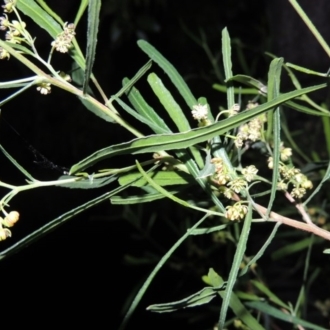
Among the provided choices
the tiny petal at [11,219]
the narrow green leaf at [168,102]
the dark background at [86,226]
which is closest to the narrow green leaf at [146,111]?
the narrow green leaf at [168,102]

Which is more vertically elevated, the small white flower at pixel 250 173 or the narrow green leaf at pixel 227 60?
the narrow green leaf at pixel 227 60

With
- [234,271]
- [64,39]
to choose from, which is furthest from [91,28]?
[234,271]

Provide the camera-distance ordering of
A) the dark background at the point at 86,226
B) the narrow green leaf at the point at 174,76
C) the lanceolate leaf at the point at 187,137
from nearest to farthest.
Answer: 1. the lanceolate leaf at the point at 187,137
2. the narrow green leaf at the point at 174,76
3. the dark background at the point at 86,226

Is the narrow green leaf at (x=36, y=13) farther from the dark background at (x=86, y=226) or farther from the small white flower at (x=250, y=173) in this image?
the dark background at (x=86, y=226)

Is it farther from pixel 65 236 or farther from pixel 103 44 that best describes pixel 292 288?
pixel 103 44

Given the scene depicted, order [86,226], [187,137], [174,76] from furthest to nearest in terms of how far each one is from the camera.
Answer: [86,226] < [174,76] < [187,137]

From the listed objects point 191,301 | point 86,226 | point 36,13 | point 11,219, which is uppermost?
point 36,13

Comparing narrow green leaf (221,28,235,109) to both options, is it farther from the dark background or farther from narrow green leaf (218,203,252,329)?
the dark background

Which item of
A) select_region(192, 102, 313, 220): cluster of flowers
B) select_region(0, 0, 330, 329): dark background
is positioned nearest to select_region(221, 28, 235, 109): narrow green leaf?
select_region(192, 102, 313, 220): cluster of flowers

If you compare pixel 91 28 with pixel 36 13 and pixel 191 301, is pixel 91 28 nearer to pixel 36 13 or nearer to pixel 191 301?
pixel 36 13

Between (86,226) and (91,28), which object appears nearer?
(91,28)

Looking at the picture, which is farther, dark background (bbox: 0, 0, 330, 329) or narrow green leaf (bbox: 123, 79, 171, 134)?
dark background (bbox: 0, 0, 330, 329)

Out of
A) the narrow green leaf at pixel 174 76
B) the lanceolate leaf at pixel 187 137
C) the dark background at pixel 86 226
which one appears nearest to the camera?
the lanceolate leaf at pixel 187 137
